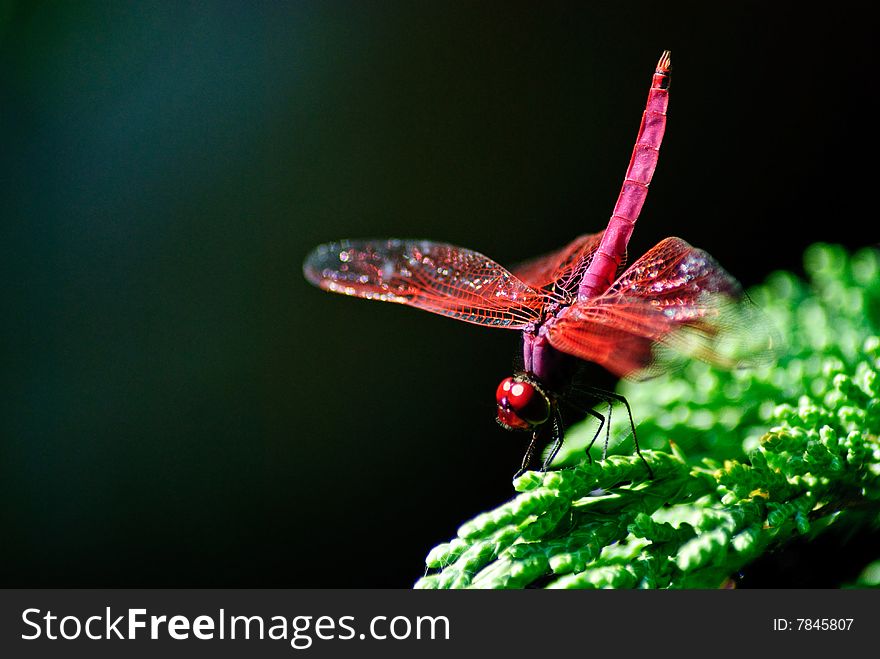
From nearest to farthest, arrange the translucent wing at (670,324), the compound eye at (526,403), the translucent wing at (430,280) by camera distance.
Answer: the translucent wing at (670,324)
the compound eye at (526,403)
the translucent wing at (430,280)

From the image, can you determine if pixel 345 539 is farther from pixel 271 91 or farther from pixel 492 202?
pixel 271 91

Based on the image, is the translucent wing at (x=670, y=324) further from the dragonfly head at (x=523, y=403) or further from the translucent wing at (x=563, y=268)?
the translucent wing at (x=563, y=268)

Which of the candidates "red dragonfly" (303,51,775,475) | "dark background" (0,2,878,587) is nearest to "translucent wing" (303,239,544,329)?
"red dragonfly" (303,51,775,475)

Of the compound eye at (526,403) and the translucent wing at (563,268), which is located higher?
the translucent wing at (563,268)

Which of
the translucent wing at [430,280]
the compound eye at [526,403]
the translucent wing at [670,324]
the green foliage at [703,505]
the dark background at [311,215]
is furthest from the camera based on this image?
the dark background at [311,215]

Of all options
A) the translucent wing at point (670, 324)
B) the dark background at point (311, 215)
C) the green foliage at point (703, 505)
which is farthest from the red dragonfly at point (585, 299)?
the dark background at point (311, 215)

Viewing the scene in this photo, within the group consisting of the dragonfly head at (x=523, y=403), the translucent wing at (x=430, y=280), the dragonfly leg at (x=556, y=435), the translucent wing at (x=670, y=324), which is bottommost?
the dragonfly leg at (x=556, y=435)

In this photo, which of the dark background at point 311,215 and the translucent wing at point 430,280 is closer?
the translucent wing at point 430,280
